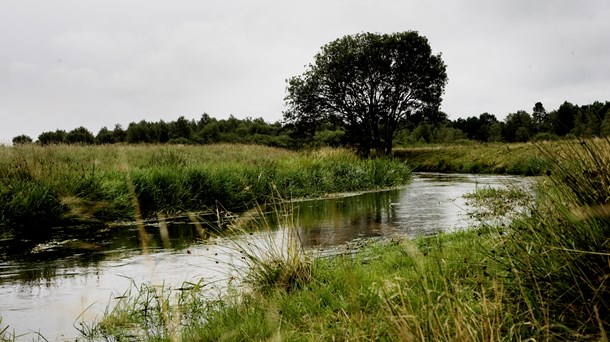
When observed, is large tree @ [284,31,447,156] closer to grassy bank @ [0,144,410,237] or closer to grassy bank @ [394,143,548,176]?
grassy bank @ [394,143,548,176]

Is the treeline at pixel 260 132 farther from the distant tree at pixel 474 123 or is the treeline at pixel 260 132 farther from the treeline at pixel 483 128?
the distant tree at pixel 474 123

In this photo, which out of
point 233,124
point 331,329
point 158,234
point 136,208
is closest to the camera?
point 331,329

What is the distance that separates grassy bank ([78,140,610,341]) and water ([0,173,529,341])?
1.71ft

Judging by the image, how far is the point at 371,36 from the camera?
37281 mm

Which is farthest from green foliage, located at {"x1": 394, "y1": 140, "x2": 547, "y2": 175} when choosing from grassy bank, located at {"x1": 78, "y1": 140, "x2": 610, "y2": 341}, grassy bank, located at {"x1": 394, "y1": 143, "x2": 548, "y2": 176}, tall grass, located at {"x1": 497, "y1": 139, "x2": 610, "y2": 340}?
tall grass, located at {"x1": 497, "y1": 139, "x2": 610, "y2": 340}

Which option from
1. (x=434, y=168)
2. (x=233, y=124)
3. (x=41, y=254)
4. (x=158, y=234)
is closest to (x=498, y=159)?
(x=434, y=168)

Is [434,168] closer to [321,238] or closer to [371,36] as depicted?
[371,36]

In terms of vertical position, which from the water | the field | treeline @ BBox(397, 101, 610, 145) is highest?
treeline @ BBox(397, 101, 610, 145)

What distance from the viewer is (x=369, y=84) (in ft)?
127

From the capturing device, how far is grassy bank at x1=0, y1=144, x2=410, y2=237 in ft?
31.7

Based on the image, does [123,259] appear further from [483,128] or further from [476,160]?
[483,128]

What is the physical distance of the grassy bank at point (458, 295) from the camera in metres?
2.91

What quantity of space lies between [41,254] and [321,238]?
4.50m

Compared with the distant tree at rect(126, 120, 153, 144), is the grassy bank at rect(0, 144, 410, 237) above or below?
below
